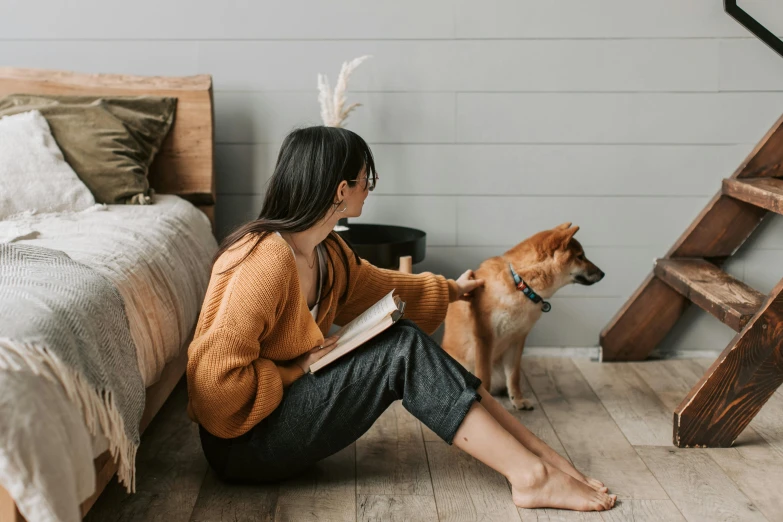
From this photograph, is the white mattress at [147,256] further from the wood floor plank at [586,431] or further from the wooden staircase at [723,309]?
the wooden staircase at [723,309]

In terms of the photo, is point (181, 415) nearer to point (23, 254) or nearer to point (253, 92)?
point (23, 254)

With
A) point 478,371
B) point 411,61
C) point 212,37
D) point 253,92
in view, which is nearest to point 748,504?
point 478,371

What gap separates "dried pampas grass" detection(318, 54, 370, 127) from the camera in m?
2.49

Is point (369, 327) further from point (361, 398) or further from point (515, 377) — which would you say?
point (515, 377)

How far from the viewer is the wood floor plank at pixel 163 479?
171 centimetres

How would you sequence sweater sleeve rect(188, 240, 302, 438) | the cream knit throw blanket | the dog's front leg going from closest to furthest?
1. the cream knit throw blanket
2. sweater sleeve rect(188, 240, 302, 438)
3. the dog's front leg

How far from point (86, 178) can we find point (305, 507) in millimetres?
1222

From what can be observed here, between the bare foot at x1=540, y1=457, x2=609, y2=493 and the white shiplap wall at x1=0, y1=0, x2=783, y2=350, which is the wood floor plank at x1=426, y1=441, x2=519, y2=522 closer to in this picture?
the bare foot at x1=540, y1=457, x2=609, y2=493

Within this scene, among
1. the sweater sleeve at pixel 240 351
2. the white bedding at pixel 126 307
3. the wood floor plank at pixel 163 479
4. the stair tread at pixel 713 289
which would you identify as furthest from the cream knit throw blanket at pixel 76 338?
the stair tread at pixel 713 289

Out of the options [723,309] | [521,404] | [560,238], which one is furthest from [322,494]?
[723,309]

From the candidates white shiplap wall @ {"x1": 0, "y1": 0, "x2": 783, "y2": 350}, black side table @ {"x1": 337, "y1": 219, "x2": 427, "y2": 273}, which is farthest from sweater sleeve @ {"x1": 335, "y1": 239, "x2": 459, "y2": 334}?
white shiplap wall @ {"x1": 0, "y1": 0, "x2": 783, "y2": 350}

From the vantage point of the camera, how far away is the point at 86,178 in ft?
7.81

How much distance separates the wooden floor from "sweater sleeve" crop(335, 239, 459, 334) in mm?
337

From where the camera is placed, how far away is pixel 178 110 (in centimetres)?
262
